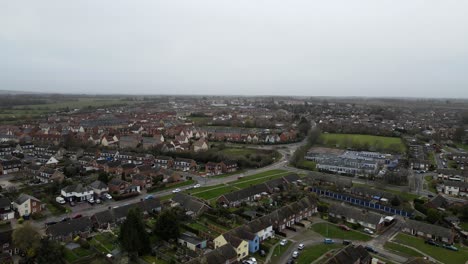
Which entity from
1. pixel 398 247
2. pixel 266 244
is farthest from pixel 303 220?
pixel 398 247

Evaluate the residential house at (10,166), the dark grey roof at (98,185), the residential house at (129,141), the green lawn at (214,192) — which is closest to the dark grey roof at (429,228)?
the green lawn at (214,192)

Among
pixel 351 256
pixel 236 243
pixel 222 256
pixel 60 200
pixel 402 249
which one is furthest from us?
pixel 60 200

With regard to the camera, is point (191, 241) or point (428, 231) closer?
point (191, 241)

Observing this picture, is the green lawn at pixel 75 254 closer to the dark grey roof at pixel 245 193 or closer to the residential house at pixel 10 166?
the dark grey roof at pixel 245 193

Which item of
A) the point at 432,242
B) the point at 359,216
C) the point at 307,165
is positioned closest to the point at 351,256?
the point at 359,216

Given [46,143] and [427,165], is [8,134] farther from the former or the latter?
[427,165]

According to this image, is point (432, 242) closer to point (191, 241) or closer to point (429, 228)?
point (429, 228)
